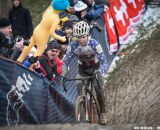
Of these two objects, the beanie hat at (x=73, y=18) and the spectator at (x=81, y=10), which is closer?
the beanie hat at (x=73, y=18)

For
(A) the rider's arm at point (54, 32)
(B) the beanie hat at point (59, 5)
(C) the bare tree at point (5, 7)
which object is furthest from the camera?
(C) the bare tree at point (5, 7)

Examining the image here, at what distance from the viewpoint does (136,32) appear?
19.0 m

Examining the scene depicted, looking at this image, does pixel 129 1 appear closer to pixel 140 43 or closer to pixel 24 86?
pixel 140 43

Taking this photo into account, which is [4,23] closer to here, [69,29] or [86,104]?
[69,29]

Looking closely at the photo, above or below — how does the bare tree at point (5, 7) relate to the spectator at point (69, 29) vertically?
below

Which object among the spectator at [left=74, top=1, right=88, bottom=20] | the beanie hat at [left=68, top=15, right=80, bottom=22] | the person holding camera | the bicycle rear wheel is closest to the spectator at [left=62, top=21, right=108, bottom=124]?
the bicycle rear wheel

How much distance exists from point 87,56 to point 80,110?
1183 mm

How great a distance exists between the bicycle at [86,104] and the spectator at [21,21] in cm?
419

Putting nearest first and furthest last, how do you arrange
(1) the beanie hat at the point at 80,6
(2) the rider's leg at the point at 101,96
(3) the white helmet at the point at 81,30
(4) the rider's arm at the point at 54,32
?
1. (3) the white helmet at the point at 81,30
2. (2) the rider's leg at the point at 101,96
3. (4) the rider's arm at the point at 54,32
4. (1) the beanie hat at the point at 80,6

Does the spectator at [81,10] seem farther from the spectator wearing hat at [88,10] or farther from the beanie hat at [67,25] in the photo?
the beanie hat at [67,25]

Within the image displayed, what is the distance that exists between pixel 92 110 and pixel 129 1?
865 centimetres

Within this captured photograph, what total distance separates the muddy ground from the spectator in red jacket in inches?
70.6

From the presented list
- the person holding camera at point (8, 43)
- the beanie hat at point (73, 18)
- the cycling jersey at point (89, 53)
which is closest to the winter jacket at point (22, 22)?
the beanie hat at point (73, 18)

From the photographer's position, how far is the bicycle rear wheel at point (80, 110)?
33.7ft
